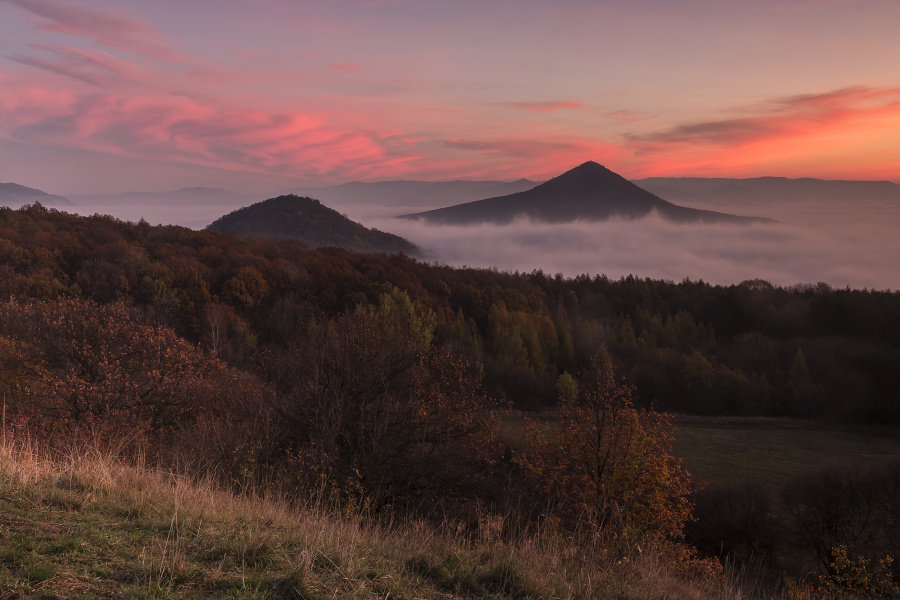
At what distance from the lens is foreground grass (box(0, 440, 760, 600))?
170 inches

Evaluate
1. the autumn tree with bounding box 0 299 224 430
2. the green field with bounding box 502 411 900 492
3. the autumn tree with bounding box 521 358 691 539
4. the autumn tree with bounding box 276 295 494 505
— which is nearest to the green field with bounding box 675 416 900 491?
the green field with bounding box 502 411 900 492

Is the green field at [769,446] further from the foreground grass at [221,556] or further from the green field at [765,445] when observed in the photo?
the foreground grass at [221,556]

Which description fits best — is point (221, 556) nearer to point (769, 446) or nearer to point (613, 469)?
point (613, 469)

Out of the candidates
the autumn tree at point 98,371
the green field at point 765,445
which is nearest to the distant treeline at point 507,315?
the green field at point 765,445

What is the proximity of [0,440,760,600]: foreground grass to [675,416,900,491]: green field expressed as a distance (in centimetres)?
4001

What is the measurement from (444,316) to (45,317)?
59.7 metres

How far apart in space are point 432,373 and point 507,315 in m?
51.4

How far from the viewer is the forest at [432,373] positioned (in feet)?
55.8

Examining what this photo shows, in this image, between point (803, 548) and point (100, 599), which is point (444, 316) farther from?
point (100, 599)

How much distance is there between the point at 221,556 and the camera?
16.3ft

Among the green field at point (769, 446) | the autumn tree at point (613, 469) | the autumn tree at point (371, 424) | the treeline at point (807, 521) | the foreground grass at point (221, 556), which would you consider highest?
the foreground grass at point (221, 556)

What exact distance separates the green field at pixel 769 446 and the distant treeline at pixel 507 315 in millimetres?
4966

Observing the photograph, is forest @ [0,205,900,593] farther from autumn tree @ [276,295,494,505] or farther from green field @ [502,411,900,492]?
A: green field @ [502,411,900,492]

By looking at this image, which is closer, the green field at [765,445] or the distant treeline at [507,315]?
the green field at [765,445]
